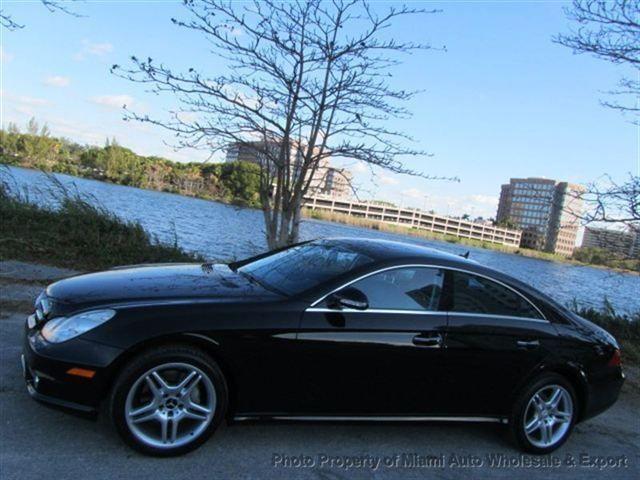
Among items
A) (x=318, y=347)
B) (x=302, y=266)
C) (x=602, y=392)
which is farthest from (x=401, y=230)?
(x=318, y=347)

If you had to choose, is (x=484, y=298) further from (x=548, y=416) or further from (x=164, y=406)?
(x=164, y=406)

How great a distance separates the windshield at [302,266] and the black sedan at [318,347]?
0.7 inches

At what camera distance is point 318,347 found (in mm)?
3742

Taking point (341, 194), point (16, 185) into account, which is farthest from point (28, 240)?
point (341, 194)

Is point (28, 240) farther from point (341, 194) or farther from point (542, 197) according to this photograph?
point (542, 197)

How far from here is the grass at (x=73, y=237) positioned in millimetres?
9156

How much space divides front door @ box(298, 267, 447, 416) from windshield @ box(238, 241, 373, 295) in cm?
24

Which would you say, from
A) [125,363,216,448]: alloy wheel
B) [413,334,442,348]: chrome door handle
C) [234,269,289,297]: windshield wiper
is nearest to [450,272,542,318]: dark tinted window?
[413,334,442,348]: chrome door handle

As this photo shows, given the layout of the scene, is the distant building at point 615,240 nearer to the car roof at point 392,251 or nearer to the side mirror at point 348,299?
the car roof at point 392,251

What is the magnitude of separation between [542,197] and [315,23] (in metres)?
5.68

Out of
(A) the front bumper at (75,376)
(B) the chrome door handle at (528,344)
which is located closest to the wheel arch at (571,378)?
(B) the chrome door handle at (528,344)

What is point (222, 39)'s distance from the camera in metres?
8.19

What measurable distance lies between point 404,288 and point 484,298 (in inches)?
27.9

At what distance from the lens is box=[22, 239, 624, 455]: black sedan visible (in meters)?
3.39
